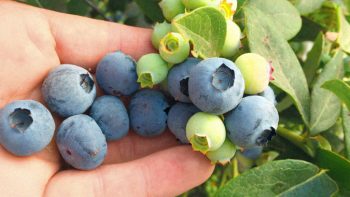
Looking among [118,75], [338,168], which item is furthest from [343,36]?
[118,75]

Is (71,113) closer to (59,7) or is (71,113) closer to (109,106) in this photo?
(109,106)

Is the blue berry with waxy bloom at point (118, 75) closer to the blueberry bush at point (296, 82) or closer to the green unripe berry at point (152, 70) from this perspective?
the green unripe berry at point (152, 70)

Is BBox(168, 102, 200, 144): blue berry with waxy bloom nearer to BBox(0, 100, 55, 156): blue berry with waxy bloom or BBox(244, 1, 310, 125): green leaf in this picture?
BBox(244, 1, 310, 125): green leaf

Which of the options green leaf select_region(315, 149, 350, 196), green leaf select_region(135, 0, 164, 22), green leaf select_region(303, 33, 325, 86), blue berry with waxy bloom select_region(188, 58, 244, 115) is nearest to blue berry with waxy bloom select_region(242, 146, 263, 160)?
green leaf select_region(303, 33, 325, 86)

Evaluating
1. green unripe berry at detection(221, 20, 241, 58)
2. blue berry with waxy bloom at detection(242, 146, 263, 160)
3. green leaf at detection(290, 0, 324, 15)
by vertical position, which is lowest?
blue berry with waxy bloom at detection(242, 146, 263, 160)

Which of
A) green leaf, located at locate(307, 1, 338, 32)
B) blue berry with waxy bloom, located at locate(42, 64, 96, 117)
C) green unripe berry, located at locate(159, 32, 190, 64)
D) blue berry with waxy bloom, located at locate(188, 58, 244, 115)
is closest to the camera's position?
blue berry with waxy bloom, located at locate(188, 58, 244, 115)
